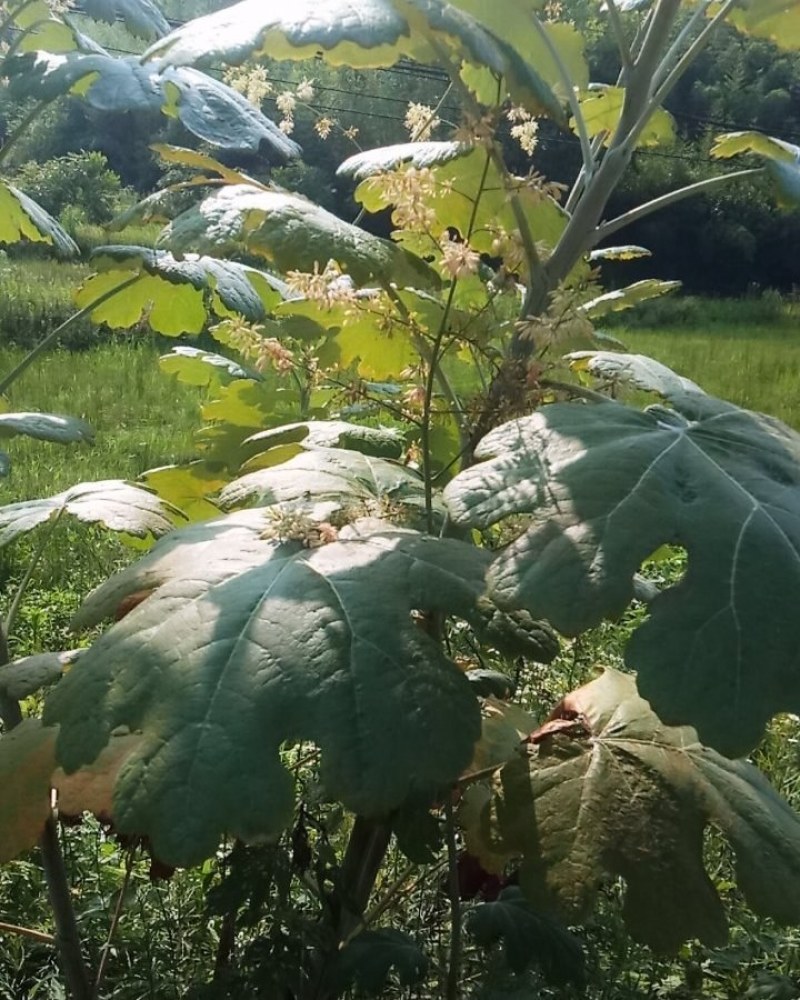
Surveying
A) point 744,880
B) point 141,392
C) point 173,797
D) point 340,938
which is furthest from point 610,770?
point 141,392

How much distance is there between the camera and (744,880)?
2.92 ft

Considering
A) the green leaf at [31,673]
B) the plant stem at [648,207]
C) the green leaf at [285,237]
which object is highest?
the plant stem at [648,207]

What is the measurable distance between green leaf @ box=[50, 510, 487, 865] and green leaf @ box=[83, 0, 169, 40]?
1.01 m

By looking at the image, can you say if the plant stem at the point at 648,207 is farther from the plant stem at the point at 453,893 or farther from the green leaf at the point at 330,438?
the plant stem at the point at 453,893

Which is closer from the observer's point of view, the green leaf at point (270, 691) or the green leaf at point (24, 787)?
the green leaf at point (270, 691)

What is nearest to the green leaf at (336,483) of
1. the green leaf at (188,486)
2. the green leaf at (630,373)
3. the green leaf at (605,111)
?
the green leaf at (630,373)

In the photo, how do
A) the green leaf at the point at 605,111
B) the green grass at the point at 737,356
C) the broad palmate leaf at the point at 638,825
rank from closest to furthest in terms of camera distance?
the broad palmate leaf at the point at 638,825 < the green leaf at the point at 605,111 < the green grass at the point at 737,356

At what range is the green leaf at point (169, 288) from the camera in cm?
126

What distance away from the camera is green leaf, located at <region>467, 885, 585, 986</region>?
948 mm

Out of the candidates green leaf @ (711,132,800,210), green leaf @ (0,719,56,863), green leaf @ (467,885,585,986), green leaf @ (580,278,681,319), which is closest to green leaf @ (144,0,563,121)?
green leaf @ (711,132,800,210)

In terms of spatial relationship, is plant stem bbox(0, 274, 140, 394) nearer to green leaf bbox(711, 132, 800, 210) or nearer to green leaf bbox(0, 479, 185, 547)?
green leaf bbox(0, 479, 185, 547)

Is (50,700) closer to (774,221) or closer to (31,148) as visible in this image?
(31,148)

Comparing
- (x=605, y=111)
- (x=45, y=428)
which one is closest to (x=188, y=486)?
(x=45, y=428)

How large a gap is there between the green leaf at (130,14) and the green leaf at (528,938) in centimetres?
125
